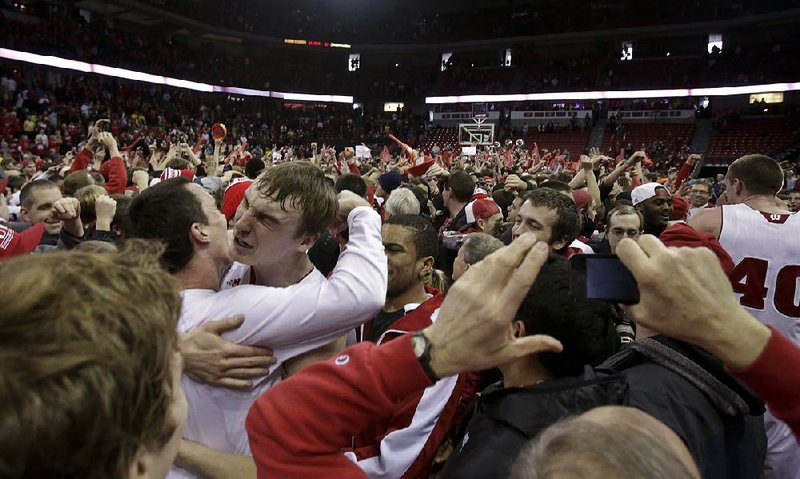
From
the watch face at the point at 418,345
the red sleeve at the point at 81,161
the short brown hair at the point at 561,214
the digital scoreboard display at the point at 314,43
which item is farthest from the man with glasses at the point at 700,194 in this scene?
the digital scoreboard display at the point at 314,43

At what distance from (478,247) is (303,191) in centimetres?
127

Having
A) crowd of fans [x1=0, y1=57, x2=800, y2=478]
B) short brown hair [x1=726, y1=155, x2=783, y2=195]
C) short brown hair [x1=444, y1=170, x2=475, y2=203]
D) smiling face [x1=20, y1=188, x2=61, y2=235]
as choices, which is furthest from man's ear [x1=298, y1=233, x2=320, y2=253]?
short brown hair [x1=444, y1=170, x2=475, y2=203]

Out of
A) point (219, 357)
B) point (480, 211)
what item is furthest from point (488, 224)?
point (219, 357)

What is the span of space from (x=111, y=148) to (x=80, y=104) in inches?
865

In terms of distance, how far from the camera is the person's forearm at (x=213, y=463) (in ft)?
5.08

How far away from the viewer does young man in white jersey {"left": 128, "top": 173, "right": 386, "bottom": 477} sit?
1.58 meters

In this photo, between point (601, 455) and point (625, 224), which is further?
point (625, 224)

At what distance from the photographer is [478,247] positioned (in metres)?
2.88

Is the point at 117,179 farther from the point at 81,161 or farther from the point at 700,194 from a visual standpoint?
the point at 700,194

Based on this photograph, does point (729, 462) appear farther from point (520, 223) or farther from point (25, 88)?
Result: point (25, 88)

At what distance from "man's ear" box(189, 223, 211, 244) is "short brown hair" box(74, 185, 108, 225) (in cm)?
272

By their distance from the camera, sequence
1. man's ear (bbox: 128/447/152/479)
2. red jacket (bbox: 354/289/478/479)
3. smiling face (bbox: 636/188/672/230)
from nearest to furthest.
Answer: man's ear (bbox: 128/447/152/479)
red jacket (bbox: 354/289/478/479)
smiling face (bbox: 636/188/672/230)

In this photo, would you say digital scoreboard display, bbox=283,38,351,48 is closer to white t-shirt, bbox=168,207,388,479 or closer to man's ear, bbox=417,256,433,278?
man's ear, bbox=417,256,433,278

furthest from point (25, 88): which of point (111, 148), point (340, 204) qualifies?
point (340, 204)
